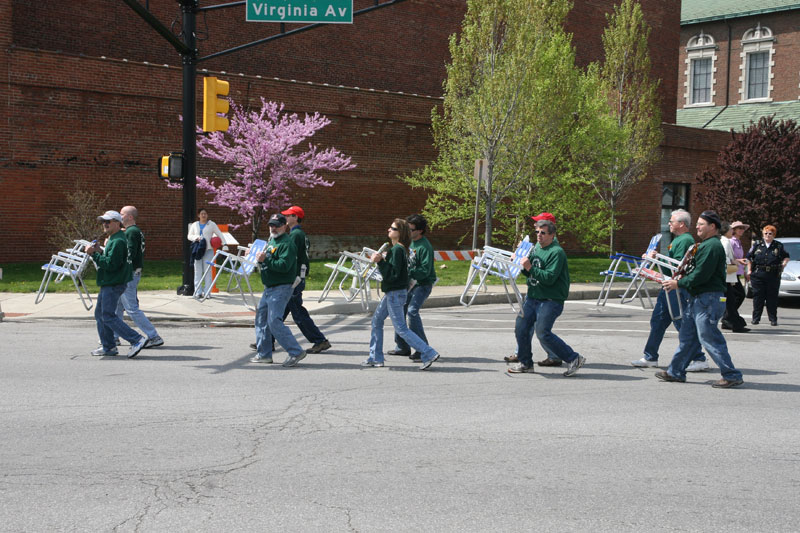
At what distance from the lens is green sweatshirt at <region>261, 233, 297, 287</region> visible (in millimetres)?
9203

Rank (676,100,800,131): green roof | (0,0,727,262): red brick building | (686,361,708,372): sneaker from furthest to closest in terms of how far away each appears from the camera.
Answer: (676,100,800,131): green roof, (0,0,727,262): red brick building, (686,361,708,372): sneaker

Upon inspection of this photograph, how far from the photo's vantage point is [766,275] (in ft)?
47.2

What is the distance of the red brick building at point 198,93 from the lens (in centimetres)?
2259

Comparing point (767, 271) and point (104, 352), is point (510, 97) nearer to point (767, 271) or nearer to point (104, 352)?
point (767, 271)

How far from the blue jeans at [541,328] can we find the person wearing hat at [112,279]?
4.46 meters

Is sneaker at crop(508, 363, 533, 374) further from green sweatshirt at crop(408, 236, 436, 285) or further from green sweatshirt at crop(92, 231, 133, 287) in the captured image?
green sweatshirt at crop(92, 231, 133, 287)

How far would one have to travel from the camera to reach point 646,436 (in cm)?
636

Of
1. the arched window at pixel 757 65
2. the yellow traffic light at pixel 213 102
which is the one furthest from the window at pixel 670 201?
the yellow traffic light at pixel 213 102

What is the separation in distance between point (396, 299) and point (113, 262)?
10.8 feet

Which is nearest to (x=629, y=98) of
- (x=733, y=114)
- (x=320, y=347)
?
(x=733, y=114)

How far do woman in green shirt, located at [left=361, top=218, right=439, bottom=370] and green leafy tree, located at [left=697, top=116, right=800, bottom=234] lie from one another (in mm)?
23178

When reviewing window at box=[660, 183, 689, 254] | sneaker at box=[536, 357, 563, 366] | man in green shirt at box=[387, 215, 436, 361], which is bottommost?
sneaker at box=[536, 357, 563, 366]

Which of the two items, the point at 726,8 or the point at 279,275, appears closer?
the point at 279,275

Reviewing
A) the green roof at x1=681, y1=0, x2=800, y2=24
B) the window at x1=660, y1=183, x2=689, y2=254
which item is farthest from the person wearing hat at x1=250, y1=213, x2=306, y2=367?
the green roof at x1=681, y1=0, x2=800, y2=24
